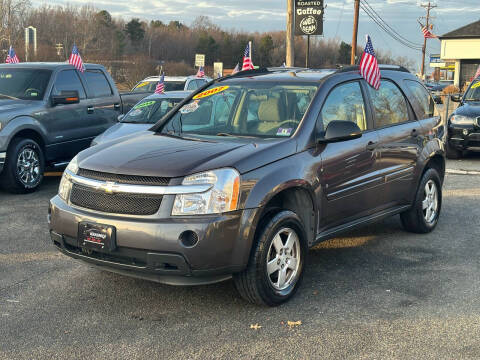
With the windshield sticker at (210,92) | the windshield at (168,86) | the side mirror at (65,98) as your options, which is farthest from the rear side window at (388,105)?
the windshield at (168,86)

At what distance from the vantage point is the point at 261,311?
4.31m

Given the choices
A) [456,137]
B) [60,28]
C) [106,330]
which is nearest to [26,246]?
[106,330]

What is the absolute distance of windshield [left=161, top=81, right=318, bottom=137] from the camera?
16.2 feet

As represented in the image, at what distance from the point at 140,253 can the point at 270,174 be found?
1090 mm

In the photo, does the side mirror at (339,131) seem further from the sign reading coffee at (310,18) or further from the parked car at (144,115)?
the sign reading coffee at (310,18)

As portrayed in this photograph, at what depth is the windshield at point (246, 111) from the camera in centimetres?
495

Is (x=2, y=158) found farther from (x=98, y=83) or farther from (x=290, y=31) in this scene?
(x=290, y=31)

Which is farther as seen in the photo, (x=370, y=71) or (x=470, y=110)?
(x=470, y=110)

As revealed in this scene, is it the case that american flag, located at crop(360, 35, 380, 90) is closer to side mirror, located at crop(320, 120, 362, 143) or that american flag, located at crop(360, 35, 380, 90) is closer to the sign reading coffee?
side mirror, located at crop(320, 120, 362, 143)

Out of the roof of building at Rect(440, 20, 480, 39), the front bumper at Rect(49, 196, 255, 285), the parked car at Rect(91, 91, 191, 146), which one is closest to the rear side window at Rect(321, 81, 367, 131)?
the front bumper at Rect(49, 196, 255, 285)

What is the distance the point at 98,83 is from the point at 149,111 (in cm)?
101

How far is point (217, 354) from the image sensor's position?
360cm

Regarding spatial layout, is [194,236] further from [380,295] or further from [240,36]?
[240,36]

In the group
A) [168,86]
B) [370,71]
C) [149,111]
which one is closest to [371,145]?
[370,71]
